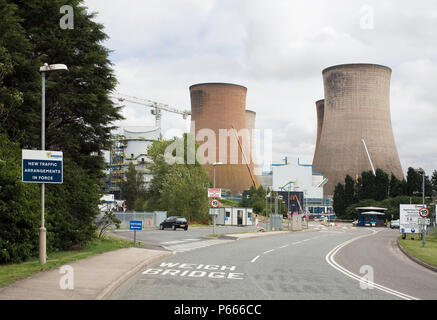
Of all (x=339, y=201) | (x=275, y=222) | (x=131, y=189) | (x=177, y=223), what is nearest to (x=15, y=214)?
(x=177, y=223)

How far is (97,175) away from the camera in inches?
947

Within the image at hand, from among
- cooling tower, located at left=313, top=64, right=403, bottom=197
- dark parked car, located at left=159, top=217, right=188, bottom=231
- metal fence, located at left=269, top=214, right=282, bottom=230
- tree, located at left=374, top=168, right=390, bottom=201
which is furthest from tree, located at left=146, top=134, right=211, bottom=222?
tree, located at left=374, top=168, right=390, bottom=201

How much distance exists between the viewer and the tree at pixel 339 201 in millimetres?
98012

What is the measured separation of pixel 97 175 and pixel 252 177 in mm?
88574

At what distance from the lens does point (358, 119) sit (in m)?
86.2

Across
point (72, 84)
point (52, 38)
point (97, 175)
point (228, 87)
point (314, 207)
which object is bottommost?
point (314, 207)

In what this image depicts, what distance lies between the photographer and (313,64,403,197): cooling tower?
8475 cm

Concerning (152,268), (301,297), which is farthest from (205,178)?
(301,297)

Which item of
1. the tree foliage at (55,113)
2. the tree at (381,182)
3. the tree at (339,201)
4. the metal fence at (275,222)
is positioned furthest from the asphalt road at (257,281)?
the tree at (339,201)

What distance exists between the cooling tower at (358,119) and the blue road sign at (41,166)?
76819 millimetres

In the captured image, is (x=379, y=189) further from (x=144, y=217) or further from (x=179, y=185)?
(x=144, y=217)

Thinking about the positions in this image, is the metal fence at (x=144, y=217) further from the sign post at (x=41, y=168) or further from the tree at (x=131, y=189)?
the tree at (x=131, y=189)

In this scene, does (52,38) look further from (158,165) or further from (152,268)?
(158,165)
